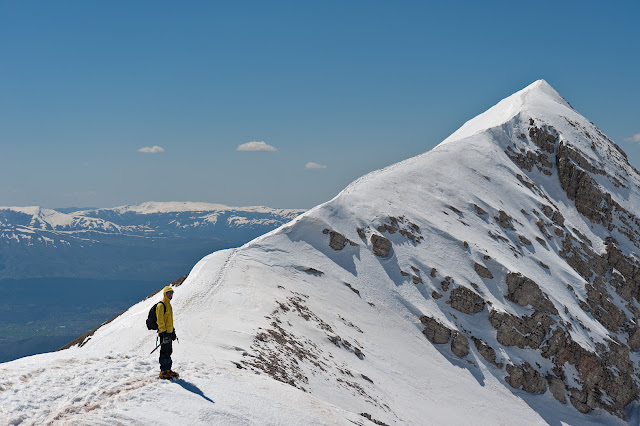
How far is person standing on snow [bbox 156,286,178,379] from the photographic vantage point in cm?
1841

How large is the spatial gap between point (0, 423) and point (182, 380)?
5.82 meters

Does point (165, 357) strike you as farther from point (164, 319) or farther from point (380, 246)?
point (380, 246)

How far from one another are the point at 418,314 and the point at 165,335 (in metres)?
37.0

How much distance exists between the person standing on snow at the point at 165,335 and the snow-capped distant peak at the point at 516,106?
3303 inches

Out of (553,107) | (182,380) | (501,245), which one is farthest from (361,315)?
(553,107)

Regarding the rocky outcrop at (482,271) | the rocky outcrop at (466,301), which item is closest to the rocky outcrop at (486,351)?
the rocky outcrop at (466,301)

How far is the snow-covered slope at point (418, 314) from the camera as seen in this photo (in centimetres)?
1834

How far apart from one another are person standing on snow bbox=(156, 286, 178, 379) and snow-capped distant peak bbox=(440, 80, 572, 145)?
8390 cm

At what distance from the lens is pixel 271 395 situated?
19.0 m

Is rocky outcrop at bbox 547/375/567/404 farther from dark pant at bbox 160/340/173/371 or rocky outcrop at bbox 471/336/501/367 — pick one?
dark pant at bbox 160/340/173/371

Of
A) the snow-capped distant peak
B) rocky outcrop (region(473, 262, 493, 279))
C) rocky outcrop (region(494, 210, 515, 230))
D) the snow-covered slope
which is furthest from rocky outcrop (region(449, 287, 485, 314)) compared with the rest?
the snow-capped distant peak

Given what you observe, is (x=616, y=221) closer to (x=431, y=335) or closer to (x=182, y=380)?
(x=431, y=335)

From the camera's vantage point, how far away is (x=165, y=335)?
1881cm

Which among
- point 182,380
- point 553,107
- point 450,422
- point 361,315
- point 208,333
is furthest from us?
point 553,107
